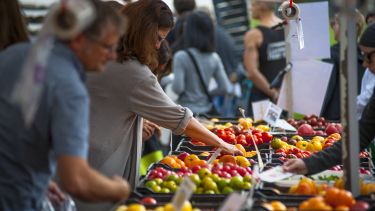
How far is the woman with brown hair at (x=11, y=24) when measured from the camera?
3.58 metres

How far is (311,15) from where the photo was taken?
23.7ft

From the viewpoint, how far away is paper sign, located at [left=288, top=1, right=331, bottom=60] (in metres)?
7.18

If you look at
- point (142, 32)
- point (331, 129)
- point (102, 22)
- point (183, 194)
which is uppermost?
point (102, 22)

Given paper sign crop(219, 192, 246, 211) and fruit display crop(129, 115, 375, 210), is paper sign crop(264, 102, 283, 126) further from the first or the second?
paper sign crop(219, 192, 246, 211)

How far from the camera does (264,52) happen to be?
906cm

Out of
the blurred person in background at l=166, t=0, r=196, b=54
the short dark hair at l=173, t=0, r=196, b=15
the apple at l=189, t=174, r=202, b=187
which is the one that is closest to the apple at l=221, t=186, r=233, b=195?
the apple at l=189, t=174, r=202, b=187

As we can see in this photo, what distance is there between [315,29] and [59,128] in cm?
487

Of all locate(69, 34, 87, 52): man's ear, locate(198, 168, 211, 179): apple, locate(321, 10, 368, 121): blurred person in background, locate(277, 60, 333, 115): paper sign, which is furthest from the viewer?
locate(277, 60, 333, 115): paper sign

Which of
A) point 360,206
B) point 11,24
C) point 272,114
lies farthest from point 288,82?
point 11,24

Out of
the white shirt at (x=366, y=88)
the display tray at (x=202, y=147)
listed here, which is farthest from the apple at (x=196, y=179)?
the white shirt at (x=366, y=88)

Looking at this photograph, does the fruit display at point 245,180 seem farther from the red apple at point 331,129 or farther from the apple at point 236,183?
the red apple at point 331,129

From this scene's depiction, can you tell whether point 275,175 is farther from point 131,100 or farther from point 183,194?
point 183,194

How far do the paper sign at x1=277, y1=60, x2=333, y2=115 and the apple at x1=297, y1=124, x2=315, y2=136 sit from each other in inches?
42.9

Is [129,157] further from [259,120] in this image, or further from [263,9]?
[263,9]
